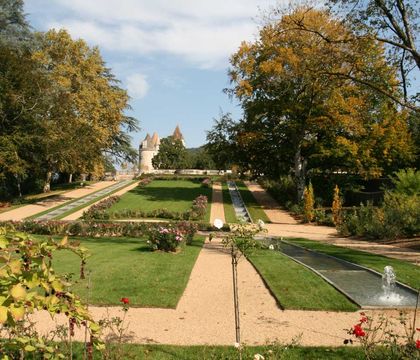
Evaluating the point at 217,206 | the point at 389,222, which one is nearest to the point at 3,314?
the point at 389,222

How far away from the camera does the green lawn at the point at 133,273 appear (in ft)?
27.1

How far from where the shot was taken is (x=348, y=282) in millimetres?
9555

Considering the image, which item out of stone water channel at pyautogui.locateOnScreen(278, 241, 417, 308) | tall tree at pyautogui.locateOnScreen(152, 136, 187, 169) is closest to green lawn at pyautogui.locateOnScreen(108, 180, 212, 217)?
stone water channel at pyautogui.locateOnScreen(278, 241, 417, 308)

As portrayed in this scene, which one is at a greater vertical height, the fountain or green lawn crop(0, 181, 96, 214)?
green lawn crop(0, 181, 96, 214)

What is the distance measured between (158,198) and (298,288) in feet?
85.2

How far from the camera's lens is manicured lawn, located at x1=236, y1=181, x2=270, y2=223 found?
26.9 metres

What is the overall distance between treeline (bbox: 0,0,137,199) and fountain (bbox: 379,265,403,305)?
2238 cm

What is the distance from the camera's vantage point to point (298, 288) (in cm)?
912

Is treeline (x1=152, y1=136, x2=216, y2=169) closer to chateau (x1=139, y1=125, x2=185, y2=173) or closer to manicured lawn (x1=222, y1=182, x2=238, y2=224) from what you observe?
chateau (x1=139, y1=125, x2=185, y2=173)

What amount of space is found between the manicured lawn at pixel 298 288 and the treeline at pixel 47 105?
19.5 m

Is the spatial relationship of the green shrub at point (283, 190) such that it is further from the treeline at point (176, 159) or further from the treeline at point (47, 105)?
the treeline at point (176, 159)

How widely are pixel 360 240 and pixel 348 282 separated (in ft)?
33.4

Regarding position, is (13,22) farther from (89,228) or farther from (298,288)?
(298,288)

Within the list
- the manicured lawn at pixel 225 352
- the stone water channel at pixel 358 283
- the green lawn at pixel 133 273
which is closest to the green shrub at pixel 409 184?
the stone water channel at pixel 358 283
